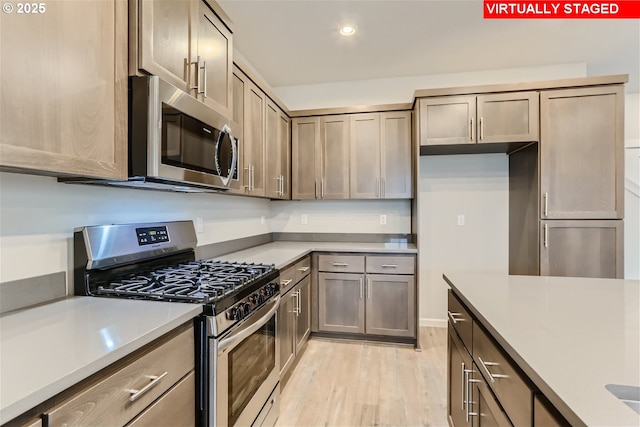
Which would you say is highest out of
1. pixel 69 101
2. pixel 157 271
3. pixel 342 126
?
pixel 342 126

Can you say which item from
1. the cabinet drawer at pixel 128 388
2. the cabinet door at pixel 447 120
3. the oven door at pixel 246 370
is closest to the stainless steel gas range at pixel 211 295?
the oven door at pixel 246 370

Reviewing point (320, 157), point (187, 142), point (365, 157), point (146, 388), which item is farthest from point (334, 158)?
point (146, 388)

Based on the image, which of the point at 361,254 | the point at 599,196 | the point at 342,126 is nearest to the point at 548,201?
the point at 599,196

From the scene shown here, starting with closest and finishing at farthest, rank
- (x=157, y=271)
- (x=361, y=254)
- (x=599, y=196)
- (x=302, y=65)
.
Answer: (x=157, y=271), (x=599, y=196), (x=361, y=254), (x=302, y=65)

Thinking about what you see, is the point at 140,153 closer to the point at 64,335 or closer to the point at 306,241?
the point at 64,335

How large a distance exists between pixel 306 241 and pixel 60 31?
2.86m

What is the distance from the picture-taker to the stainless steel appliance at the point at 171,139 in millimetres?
1228

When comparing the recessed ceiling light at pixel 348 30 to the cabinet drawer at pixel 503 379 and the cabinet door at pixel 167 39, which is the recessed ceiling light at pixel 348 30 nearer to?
the cabinet door at pixel 167 39

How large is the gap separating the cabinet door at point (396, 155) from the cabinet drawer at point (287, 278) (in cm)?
129

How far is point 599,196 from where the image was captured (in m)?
2.56

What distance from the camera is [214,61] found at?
5.75ft

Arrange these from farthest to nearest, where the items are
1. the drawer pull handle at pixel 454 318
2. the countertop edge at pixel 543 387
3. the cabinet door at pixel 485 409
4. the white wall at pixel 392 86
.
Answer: the white wall at pixel 392 86 → the drawer pull handle at pixel 454 318 → the cabinet door at pixel 485 409 → the countertop edge at pixel 543 387

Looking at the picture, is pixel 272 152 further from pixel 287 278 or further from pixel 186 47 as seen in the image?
pixel 186 47

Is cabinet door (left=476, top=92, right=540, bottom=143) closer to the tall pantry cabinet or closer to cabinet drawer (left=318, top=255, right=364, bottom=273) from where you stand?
the tall pantry cabinet
